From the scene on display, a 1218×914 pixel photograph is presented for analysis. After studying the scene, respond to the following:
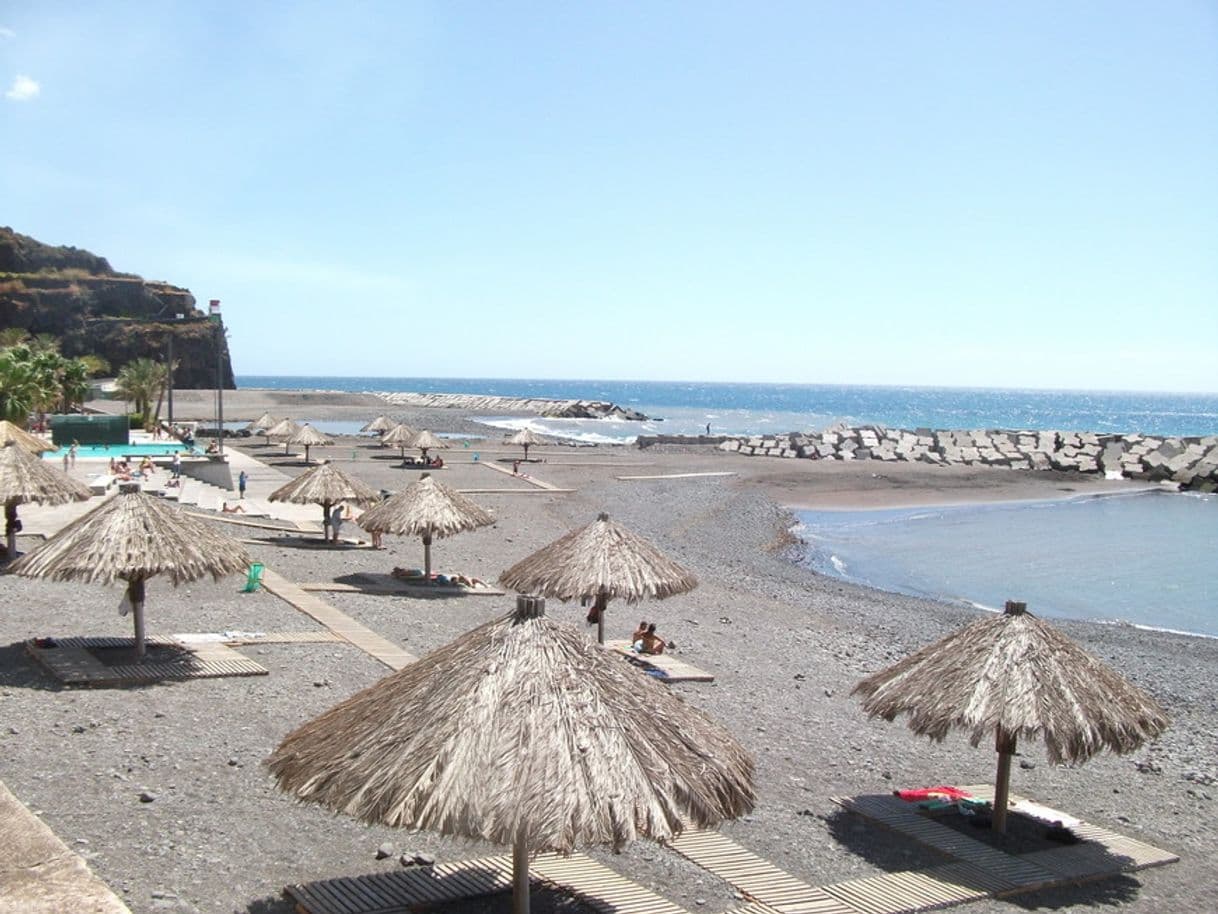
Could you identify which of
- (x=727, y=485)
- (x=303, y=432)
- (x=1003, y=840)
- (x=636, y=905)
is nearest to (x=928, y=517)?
(x=727, y=485)

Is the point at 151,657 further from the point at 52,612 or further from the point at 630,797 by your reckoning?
the point at 630,797

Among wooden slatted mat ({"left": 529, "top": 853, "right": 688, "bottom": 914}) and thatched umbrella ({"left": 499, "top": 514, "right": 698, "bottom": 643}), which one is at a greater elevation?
thatched umbrella ({"left": 499, "top": 514, "right": 698, "bottom": 643})

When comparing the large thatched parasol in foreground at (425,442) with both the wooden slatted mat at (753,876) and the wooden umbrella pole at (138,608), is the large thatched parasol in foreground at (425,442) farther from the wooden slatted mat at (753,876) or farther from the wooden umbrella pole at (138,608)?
the wooden slatted mat at (753,876)

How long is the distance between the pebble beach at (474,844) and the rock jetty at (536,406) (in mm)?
75750

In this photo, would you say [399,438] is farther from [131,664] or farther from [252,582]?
[131,664]

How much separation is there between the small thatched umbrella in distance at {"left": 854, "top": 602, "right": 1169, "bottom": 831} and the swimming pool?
2971cm

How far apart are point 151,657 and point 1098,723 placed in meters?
10.2

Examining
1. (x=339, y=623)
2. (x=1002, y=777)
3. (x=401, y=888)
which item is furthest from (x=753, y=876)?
(x=339, y=623)

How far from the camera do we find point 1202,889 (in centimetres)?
901

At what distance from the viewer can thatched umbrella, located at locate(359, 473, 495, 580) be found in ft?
62.8

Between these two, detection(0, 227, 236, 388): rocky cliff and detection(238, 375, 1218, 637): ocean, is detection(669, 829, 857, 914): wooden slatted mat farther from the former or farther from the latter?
detection(0, 227, 236, 388): rocky cliff

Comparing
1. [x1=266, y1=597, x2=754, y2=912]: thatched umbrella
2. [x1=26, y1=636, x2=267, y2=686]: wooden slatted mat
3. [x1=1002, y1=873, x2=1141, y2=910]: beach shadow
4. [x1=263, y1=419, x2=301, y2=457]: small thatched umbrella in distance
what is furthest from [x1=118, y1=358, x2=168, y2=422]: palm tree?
[x1=1002, y1=873, x2=1141, y2=910]: beach shadow

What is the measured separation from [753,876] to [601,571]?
21.7 ft

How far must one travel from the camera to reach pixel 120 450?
3794 centimetres
